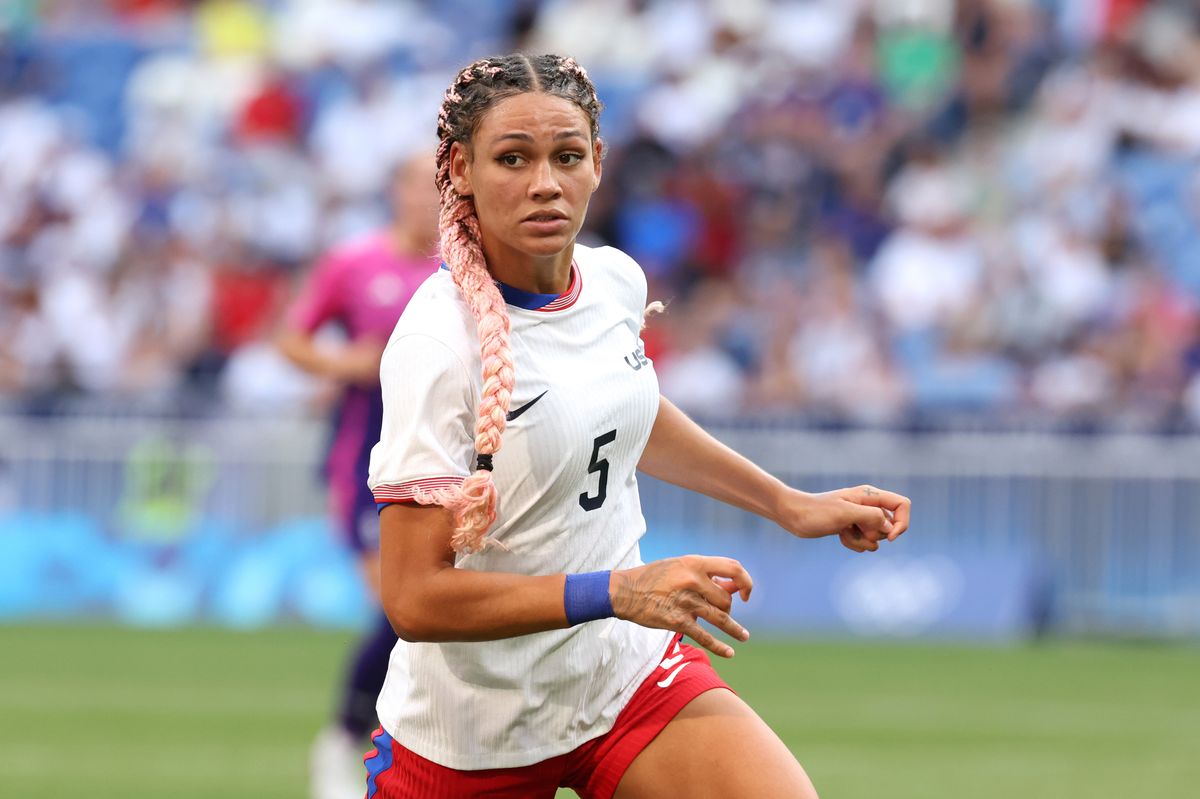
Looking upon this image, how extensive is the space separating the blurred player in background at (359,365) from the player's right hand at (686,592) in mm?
4086

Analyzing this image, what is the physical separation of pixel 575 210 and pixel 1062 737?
6.80 metres

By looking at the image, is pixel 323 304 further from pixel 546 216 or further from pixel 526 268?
pixel 546 216

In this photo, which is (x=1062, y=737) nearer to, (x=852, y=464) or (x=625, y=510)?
(x=852, y=464)

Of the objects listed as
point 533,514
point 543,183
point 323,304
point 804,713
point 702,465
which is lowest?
Result: point 804,713

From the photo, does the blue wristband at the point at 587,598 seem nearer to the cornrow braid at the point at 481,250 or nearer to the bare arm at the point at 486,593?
the bare arm at the point at 486,593

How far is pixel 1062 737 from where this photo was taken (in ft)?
33.6

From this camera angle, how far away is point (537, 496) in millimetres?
4270

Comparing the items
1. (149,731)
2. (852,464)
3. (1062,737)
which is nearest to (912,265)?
(852,464)

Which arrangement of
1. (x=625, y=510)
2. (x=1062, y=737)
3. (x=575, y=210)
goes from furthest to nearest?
(x=1062, y=737)
(x=625, y=510)
(x=575, y=210)

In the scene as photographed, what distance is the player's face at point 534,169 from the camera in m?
4.13

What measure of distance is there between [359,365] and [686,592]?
4566mm

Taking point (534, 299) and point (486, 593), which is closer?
point (486, 593)

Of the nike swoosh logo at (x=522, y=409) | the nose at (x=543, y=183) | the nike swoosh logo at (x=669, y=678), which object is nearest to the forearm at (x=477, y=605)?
the nike swoosh logo at (x=522, y=409)

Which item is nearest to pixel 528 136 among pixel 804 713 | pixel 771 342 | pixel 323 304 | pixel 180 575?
pixel 323 304
